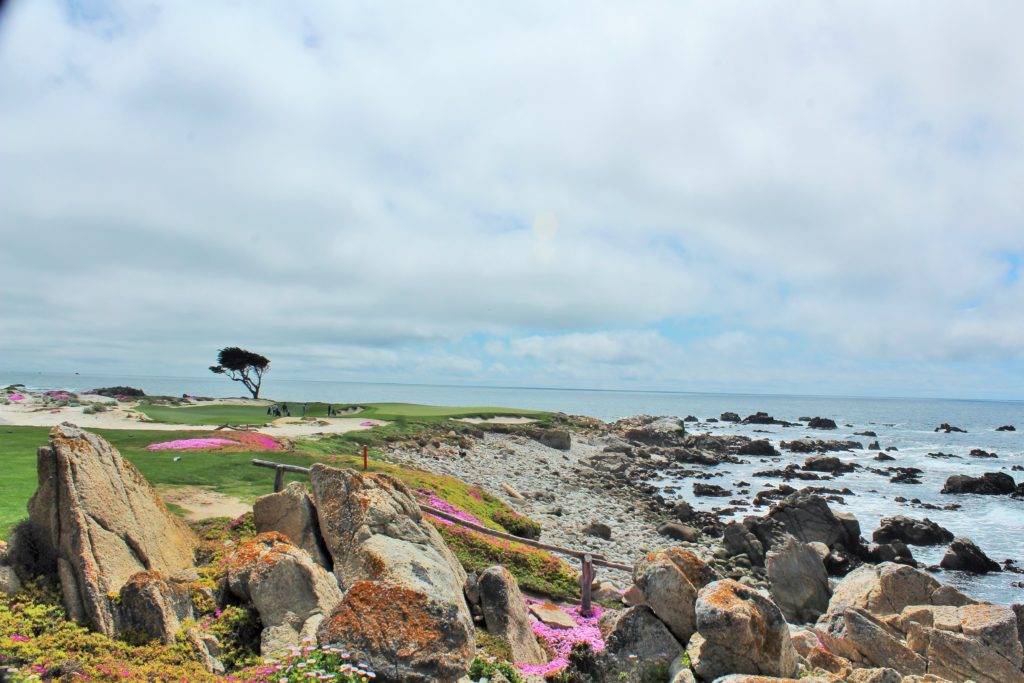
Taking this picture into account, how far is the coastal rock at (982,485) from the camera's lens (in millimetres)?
53787

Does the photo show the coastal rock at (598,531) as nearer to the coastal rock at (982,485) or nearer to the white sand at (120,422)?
the white sand at (120,422)

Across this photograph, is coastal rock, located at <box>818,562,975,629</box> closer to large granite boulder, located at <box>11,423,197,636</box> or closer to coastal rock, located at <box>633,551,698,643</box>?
coastal rock, located at <box>633,551,698,643</box>

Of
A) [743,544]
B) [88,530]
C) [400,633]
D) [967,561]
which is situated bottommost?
[967,561]

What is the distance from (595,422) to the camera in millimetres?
93562

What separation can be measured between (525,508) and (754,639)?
88.6 feet

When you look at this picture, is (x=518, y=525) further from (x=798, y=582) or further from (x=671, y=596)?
(x=671, y=596)

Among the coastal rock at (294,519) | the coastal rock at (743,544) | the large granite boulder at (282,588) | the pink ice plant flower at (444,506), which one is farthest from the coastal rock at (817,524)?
the large granite boulder at (282,588)

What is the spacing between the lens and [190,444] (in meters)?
28.8

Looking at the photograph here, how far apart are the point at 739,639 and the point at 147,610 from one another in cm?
979

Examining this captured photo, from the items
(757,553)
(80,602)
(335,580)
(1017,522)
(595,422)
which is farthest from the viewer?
(595,422)

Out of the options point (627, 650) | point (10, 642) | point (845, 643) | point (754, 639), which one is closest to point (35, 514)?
point (10, 642)

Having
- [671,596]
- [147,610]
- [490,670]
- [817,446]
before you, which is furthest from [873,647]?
[817,446]

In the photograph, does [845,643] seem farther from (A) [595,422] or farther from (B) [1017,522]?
(A) [595,422]

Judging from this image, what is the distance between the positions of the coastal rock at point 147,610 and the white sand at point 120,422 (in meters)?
31.1
